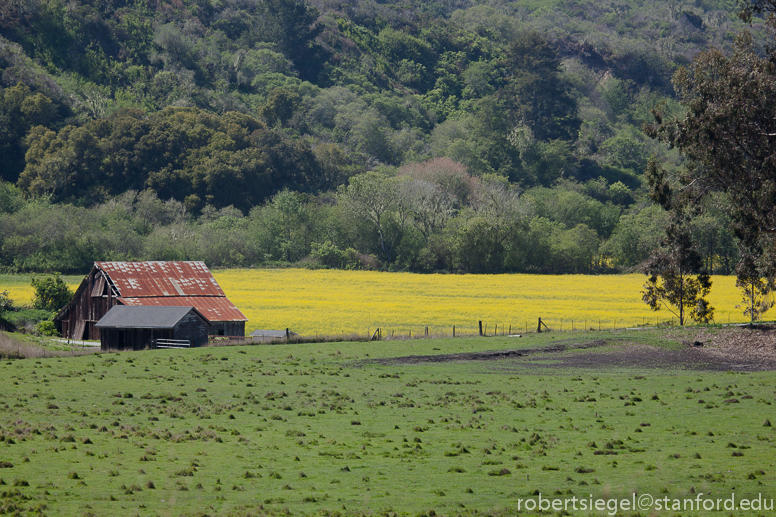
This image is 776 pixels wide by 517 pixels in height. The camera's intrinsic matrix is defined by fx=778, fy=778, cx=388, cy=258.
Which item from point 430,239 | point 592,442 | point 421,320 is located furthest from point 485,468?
point 430,239

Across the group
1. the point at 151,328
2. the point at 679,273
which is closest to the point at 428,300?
the point at 679,273

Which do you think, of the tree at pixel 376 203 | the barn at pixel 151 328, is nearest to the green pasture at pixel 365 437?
the barn at pixel 151 328

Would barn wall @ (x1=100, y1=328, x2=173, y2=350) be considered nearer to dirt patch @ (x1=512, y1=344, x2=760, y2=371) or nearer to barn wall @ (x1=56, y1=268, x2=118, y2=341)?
barn wall @ (x1=56, y1=268, x2=118, y2=341)

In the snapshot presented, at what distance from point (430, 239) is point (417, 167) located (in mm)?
29997

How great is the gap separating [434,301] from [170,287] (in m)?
23.5

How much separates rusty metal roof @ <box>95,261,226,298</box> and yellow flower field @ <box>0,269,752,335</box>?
4.67 m

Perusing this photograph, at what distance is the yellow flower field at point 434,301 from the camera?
56.2m

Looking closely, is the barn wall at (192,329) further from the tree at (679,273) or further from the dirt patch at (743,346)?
the dirt patch at (743,346)

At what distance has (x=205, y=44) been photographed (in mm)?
189125

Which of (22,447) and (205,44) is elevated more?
(205,44)

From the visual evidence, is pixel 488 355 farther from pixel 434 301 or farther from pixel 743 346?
pixel 434 301

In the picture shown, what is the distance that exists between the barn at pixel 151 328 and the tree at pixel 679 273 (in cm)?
2790

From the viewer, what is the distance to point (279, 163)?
444 ft

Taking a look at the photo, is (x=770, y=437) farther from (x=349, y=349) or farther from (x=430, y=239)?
(x=430, y=239)
